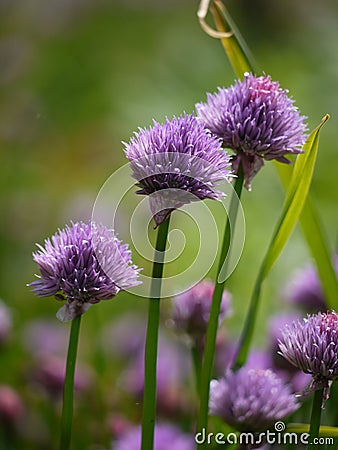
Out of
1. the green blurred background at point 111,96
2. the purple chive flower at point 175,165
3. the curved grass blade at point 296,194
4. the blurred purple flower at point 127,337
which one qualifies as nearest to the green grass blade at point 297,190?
the curved grass blade at point 296,194

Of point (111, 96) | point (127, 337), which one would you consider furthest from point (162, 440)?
point (111, 96)

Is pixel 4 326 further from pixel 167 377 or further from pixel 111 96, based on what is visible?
pixel 111 96

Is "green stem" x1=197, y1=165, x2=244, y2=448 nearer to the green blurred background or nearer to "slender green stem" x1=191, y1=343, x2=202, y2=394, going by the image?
"slender green stem" x1=191, y1=343, x2=202, y2=394

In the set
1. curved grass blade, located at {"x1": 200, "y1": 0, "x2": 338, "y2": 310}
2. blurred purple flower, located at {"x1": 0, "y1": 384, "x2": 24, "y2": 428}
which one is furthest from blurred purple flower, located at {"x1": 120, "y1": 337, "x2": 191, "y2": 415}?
curved grass blade, located at {"x1": 200, "y1": 0, "x2": 338, "y2": 310}

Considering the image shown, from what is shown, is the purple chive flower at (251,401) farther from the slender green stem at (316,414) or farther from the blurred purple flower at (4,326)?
the blurred purple flower at (4,326)

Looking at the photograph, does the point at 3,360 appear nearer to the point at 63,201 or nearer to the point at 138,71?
the point at 63,201

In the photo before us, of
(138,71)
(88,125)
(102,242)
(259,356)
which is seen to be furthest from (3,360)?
(138,71)
